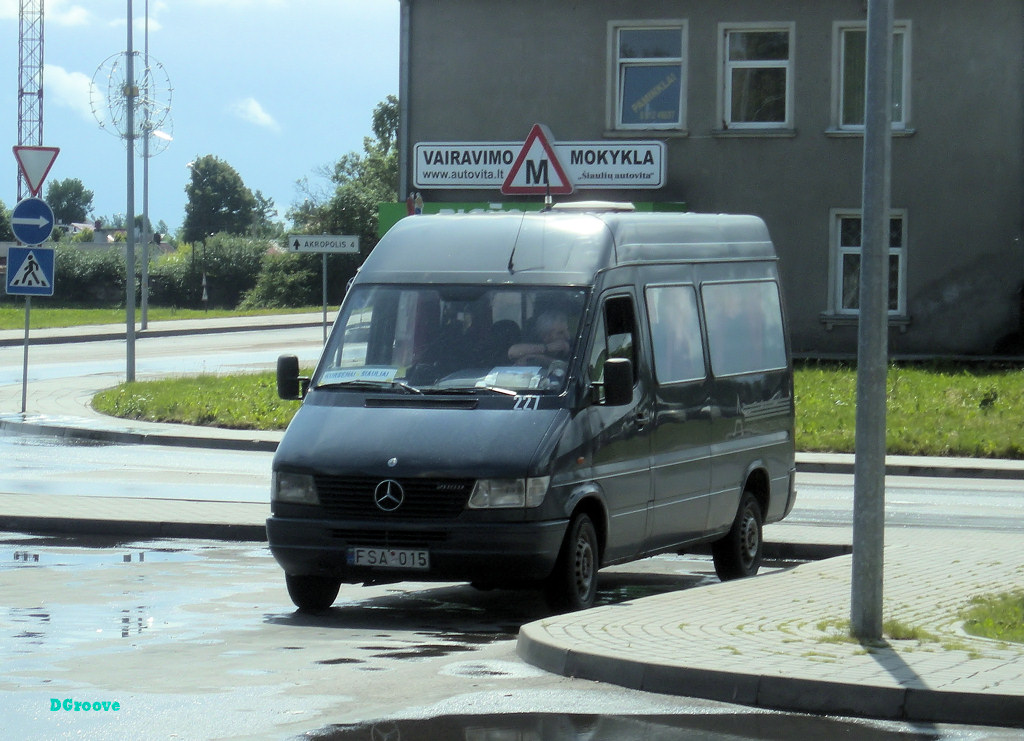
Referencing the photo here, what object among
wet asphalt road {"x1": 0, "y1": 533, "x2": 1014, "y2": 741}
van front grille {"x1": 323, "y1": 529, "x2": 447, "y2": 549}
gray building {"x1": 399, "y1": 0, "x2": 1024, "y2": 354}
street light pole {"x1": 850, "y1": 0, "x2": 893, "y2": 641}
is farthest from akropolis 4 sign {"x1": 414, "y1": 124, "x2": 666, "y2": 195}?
gray building {"x1": 399, "y1": 0, "x2": 1024, "y2": 354}

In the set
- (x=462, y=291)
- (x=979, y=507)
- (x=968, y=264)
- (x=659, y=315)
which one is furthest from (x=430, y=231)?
(x=968, y=264)

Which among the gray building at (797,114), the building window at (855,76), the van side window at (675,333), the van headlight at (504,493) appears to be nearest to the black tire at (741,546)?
the van side window at (675,333)

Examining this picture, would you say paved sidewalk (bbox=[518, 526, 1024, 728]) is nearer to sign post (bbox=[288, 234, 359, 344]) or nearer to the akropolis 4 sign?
the akropolis 4 sign

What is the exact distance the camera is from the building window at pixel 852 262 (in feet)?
102

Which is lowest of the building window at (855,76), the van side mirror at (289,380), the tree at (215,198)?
the van side mirror at (289,380)

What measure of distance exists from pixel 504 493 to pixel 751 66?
2350cm

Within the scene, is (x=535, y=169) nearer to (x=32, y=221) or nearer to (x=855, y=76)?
(x=32, y=221)

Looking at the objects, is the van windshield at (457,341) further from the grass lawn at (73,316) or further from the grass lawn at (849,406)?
the grass lawn at (73,316)

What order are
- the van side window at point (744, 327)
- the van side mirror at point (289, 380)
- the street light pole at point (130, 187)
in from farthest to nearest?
the street light pole at point (130, 187), the van side window at point (744, 327), the van side mirror at point (289, 380)

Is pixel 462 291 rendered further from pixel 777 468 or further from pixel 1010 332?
pixel 1010 332

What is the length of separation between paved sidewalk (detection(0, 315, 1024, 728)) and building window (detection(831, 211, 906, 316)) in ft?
60.0

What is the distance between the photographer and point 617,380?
9.42 m

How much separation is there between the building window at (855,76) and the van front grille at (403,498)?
2304 cm

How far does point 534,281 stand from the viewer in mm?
9977
